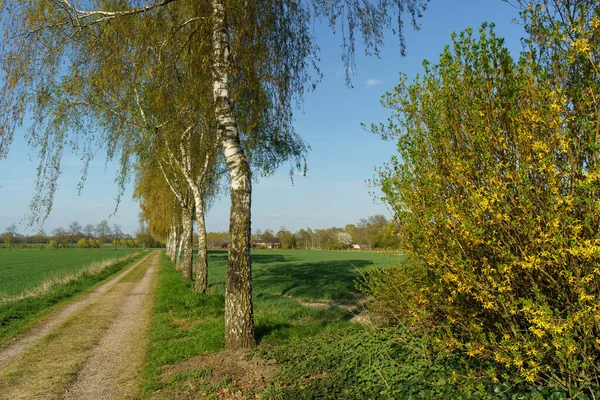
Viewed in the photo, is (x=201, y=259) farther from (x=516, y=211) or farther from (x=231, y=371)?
(x=516, y=211)

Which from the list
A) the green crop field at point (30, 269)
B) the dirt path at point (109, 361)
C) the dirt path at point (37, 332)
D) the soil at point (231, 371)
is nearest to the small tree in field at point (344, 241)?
the green crop field at point (30, 269)

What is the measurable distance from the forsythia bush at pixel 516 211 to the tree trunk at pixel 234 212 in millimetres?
3905

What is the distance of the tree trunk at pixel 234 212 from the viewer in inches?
297

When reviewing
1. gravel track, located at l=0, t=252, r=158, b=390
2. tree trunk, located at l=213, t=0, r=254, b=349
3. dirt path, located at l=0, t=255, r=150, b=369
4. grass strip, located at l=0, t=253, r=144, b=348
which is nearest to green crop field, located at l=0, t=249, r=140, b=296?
grass strip, located at l=0, t=253, r=144, b=348

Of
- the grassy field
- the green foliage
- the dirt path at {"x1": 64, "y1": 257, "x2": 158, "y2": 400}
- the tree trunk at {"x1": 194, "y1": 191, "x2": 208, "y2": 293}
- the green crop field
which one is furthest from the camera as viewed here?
the green crop field

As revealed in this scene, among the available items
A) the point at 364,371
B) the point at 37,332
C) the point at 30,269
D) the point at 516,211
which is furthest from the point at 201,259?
the point at 30,269

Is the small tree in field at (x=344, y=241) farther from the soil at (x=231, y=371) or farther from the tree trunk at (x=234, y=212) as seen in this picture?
the soil at (x=231, y=371)

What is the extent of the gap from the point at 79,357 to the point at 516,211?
836 centimetres

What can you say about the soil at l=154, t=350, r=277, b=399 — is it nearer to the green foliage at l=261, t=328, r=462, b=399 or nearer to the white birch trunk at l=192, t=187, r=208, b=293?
the green foliage at l=261, t=328, r=462, b=399

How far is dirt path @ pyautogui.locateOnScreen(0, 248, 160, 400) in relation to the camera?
6316mm

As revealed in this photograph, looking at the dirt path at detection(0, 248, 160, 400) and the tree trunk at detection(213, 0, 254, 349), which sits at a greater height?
the tree trunk at detection(213, 0, 254, 349)

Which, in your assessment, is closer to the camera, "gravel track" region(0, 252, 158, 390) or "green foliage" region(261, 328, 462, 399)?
"green foliage" region(261, 328, 462, 399)

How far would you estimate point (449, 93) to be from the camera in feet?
14.5

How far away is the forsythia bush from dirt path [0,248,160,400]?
5.10m
